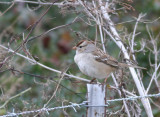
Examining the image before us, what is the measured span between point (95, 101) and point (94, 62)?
4.76 feet

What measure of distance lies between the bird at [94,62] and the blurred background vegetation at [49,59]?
0.17 meters

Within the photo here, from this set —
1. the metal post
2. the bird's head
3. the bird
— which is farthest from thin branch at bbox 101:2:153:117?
the metal post

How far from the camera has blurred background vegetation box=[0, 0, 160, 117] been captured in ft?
15.1

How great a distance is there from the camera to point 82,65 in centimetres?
448

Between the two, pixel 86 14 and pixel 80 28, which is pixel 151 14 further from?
pixel 86 14

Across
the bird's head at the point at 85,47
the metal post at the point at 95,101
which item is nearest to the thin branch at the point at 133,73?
the bird's head at the point at 85,47

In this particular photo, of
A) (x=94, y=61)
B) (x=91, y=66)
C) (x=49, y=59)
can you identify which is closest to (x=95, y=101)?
(x=91, y=66)

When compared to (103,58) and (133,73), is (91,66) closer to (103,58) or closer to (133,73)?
(103,58)

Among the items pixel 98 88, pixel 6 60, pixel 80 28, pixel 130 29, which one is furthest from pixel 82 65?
pixel 130 29

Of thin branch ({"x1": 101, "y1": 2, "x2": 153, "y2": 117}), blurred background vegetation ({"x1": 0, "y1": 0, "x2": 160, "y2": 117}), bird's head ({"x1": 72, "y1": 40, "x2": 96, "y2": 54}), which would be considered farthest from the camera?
bird's head ({"x1": 72, "y1": 40, "x2": 96, "y2": 54})

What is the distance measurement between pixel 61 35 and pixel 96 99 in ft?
22.9

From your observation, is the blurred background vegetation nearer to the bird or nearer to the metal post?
the bird

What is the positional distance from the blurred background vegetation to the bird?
17 centimetres

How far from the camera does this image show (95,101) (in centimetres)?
320
